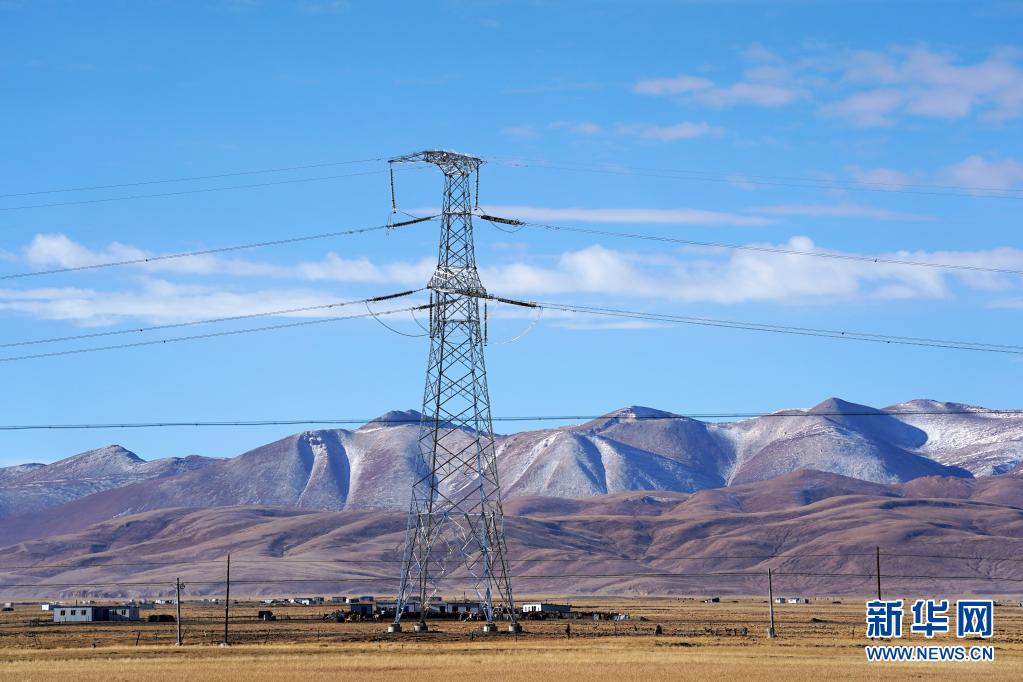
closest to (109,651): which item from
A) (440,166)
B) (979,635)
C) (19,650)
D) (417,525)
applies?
(19,650)

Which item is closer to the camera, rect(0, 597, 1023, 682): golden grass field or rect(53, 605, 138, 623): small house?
rect(0, 597, 1023, 682): golden grass field

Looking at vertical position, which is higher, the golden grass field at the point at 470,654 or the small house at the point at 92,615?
the golden grass field at the point at 470,654

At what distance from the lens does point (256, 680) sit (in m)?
77.4

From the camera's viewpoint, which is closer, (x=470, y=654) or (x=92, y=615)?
(x=470, y=654)

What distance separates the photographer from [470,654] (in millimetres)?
95750

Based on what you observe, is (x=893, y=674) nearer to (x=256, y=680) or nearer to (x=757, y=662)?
(x=757, y=662)

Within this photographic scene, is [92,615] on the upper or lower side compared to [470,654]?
lower

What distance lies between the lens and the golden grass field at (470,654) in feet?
266

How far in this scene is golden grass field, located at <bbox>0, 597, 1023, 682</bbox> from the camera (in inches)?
3196

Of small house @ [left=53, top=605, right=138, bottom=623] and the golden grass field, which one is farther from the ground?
the golden grass field

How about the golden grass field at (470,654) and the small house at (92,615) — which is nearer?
the golden grass field at (470,654)

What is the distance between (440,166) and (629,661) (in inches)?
1407

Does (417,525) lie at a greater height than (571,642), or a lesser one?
greater

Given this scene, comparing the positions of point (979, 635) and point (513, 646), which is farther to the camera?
point (979, 635)
